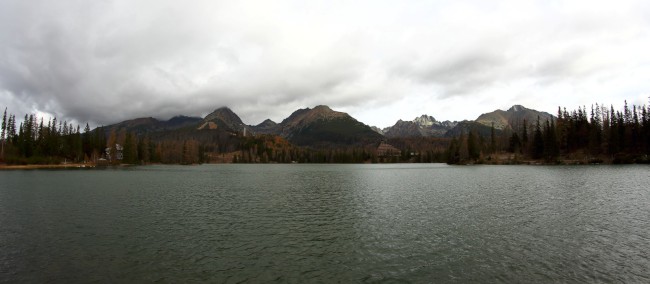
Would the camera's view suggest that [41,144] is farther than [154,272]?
Yes

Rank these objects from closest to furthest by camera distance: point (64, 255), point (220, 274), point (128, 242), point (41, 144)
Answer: point (220, 274)
point (64, 255)
point (128, 242)
point (41, 144)

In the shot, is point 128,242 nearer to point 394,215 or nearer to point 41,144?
point 394,215

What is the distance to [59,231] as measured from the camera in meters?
33.5

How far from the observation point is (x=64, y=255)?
25.9 metres

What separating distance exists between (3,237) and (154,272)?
65.4 feet

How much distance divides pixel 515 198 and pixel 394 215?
25.5 m

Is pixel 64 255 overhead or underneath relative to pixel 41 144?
underneath

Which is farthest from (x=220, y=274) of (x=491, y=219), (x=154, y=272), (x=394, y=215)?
(x=491, y=219)

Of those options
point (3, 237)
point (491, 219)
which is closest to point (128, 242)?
point (3, 237)

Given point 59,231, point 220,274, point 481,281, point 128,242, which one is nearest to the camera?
point 481,281

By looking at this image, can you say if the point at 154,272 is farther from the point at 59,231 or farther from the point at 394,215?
the point at 394,215

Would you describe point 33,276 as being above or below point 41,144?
below

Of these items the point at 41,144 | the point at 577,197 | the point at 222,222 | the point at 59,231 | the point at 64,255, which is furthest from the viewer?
the point at 41,144

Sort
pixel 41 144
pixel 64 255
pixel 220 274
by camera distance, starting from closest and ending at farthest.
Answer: pixel 220 274
pixel 64 255
pixel 41 144
